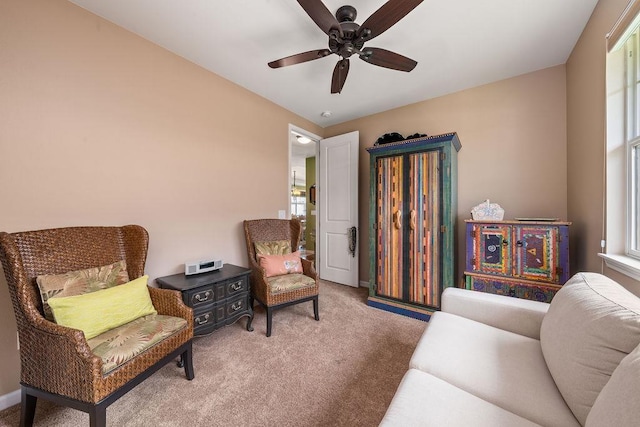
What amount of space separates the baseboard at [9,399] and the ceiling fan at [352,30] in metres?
2.78

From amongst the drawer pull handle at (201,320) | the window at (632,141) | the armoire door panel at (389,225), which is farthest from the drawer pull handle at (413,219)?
the drawer pull handle at (201,320)

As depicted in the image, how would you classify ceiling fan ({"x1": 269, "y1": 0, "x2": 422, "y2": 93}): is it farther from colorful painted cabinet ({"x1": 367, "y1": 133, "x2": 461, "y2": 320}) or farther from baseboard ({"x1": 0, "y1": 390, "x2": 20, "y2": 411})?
baseboard ({"x1": 0, "y1": 390, "x2": 20, "y2": 411})

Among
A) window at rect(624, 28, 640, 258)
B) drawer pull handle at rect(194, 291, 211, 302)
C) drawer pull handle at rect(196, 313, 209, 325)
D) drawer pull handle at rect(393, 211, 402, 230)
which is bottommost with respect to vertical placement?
drawer pull handle at rect(196, 313, 209, 325)

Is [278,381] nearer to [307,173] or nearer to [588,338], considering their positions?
[588,338]

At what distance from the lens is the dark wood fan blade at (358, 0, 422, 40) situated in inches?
51.2

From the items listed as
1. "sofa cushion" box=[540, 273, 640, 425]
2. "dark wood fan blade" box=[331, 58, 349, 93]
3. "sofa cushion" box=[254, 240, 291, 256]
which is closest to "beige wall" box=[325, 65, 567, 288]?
"dark wood fan blade" box=[331, 58, 349, 93]

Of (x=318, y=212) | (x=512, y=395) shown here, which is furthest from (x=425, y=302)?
(x=318, y=212)

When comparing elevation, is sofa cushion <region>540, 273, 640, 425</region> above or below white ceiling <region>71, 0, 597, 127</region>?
below

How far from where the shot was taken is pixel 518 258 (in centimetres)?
204

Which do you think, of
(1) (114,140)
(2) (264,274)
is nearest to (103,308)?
(2) (264,274)

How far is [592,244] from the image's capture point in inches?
69.7

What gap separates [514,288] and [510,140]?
1.57 metres

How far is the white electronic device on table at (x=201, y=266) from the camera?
207 centimetres

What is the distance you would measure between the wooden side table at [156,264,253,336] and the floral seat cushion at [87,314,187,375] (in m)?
0.32
